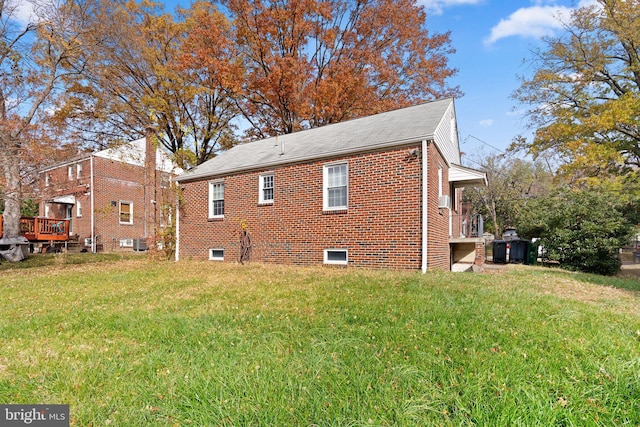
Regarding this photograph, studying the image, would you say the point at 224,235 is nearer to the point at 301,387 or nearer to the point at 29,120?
the point at 29,120

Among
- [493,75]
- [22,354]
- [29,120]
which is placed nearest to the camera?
[22,354]

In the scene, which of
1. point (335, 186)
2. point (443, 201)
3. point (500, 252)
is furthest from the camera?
point (500, 252)

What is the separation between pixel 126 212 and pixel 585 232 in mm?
25760

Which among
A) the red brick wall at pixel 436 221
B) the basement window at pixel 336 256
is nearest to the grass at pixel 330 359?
the red brick wall at pixel 436 221

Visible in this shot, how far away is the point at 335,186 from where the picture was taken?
1022 centimetres

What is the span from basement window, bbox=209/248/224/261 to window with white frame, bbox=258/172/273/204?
2.88 m

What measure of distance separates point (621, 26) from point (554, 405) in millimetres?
18810

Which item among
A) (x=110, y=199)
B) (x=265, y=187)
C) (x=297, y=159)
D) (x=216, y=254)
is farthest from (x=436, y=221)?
(x=110, y=199)

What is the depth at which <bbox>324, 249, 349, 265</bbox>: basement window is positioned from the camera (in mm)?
9852

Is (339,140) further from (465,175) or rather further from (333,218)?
(465,175)

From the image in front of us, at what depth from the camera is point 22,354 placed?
3348 millimetres

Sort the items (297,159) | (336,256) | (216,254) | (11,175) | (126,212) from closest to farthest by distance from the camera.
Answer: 1. (336,256)
2. (297,159)
3. (11,175)
4. (216,254)
5. (126,212)

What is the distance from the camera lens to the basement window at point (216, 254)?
12.8 metres

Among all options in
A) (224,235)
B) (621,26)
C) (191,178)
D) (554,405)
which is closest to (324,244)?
(224,235)
